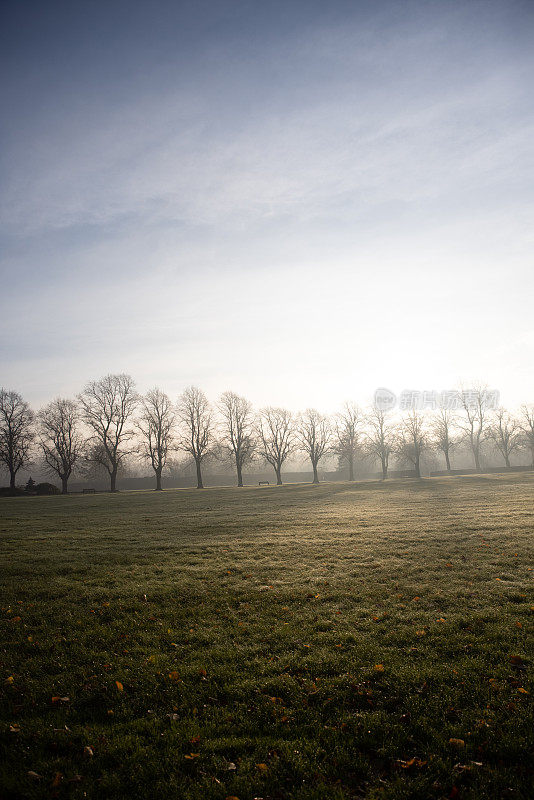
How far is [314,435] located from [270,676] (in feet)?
206

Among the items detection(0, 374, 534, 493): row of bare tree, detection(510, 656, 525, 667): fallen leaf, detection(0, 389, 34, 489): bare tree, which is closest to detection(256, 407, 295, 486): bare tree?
detection(0, 374, 534, 493): row of bare tree

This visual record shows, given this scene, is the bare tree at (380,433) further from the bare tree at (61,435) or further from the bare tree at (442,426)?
the bare tree at (61,435)

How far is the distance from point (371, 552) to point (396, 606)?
5.08m

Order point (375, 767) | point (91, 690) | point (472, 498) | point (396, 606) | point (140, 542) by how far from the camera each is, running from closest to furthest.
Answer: point (375, 767) → point (91, 690) → point (396, 606) → point (140, 542) → point (472, 498)

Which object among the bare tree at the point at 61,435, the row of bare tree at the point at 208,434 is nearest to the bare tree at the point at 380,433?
the row of bare tree at the point at 208,434

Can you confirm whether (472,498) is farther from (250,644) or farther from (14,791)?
(14,791)

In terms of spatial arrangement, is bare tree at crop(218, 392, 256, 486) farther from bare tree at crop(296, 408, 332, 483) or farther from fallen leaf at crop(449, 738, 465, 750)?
fallen leaf at crop(449, 738, 465, 750)

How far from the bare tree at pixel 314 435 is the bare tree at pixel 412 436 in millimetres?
12170

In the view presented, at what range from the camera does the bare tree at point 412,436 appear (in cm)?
6216

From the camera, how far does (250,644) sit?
7043 mm

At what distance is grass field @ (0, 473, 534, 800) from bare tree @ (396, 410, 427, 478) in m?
51.4

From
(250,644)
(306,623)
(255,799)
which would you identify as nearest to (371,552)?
(306,623)

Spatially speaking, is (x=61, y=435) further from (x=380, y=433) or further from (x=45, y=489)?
(x=380, y=433)

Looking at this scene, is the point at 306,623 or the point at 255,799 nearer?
the point at 255,799
